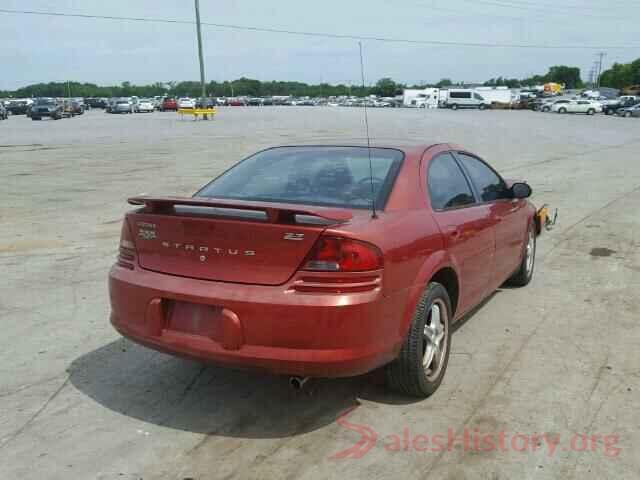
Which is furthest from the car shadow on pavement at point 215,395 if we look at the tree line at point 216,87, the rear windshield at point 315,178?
the tree line at point 216,87

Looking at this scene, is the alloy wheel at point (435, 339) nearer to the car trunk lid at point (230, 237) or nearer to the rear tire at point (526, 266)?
the car trunk lid at point (230, 237)

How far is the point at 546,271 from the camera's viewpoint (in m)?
6.95

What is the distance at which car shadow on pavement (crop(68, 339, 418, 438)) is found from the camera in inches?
144

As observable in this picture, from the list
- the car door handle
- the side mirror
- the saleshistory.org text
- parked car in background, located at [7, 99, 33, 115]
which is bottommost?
the saleshistory.org text

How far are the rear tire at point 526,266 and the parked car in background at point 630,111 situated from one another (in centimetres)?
5746

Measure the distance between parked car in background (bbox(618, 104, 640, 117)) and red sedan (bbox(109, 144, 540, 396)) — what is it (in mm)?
59759

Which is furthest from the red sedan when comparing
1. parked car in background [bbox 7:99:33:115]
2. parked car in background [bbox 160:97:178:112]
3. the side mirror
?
parked car in background [bbox 160:97:178:112]

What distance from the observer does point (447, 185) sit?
455 centimetres

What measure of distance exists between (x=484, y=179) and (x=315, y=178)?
175cm

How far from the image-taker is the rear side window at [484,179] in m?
5.06

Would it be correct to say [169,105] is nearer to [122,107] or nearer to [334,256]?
[122,107]

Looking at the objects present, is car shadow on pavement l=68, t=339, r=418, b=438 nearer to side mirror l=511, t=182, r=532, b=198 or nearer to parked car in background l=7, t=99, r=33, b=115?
side mirror l=511, t=182, r=532, b=198

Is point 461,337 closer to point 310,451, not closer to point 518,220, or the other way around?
point 518,220

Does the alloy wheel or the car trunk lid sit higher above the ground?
the car trunk lid
